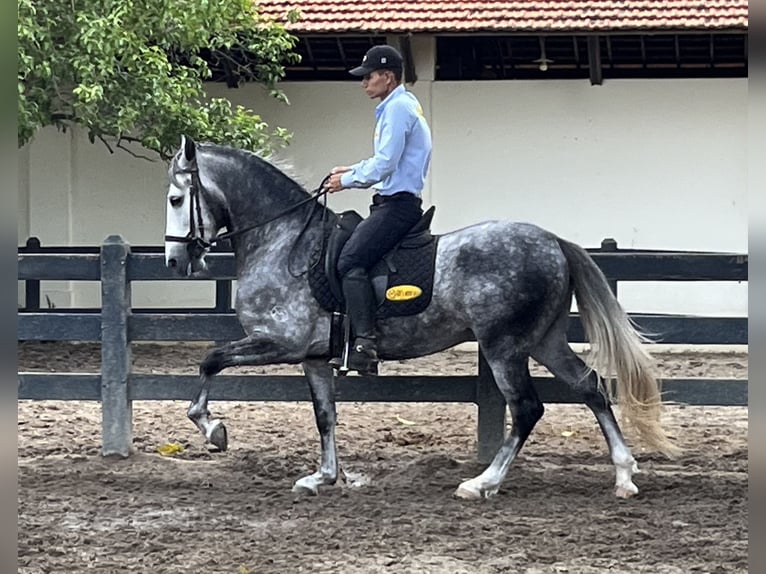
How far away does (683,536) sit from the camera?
509 centimetres

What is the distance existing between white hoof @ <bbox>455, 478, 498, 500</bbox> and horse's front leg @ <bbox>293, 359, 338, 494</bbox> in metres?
0.77

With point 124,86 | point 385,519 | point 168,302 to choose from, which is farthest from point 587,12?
point 385,519

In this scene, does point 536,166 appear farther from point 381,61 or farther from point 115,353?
point 381,61

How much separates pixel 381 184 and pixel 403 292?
0.60 metres

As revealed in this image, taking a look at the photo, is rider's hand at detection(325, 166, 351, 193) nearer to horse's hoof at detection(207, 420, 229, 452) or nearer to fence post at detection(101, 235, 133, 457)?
horse's hoof at detection(207, 420, 229, 452)

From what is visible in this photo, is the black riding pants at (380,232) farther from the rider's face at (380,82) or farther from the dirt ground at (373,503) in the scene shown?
the dirt ground at (373,503)

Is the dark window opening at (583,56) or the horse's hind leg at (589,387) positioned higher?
the dark window opening at (583,56)

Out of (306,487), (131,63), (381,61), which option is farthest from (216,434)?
(131,63)

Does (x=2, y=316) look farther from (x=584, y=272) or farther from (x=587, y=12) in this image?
(x=587, y=12)

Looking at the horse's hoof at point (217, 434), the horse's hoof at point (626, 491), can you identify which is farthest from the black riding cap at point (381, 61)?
the horse's hoof at point (626, 491)

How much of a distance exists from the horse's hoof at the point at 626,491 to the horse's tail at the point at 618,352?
0.91ft

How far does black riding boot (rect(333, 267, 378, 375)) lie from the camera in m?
5.79

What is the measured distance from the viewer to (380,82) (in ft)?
19.2

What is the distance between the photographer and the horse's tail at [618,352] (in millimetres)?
5949
